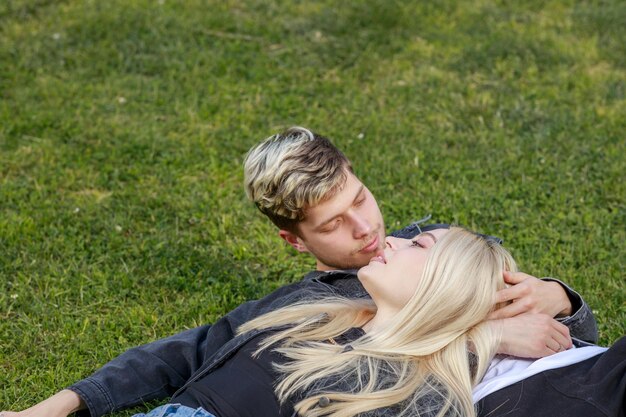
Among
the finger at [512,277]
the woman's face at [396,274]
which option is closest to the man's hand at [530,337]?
the finger at [512,277]

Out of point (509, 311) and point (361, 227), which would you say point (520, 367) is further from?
→ point (361, 227)

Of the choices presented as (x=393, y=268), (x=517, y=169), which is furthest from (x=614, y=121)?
(x=393, y=268)

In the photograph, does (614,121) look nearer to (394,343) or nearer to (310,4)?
(310,4)

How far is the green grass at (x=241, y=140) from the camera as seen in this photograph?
15.4 feet

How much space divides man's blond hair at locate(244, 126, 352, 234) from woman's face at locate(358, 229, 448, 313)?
1.97 feet

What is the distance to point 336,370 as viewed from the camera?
3160 millimetres

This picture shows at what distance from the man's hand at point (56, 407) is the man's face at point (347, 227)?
4.02 ft

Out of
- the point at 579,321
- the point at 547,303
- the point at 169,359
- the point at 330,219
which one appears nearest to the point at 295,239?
the point at 330,219

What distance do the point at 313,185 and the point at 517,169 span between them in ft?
7.59

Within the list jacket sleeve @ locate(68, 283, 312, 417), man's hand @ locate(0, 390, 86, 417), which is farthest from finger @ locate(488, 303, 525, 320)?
man's hand @ locate(0, 390, 86, 417)

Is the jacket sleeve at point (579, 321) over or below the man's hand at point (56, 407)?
over

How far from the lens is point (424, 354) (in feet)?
10.3

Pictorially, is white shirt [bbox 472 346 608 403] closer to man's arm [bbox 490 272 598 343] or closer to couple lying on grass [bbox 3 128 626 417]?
couple lying on grass [bbox 3 128 626 417]

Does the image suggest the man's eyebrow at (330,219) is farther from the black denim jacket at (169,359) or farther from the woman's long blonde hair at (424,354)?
the woman's long blonde hair at (424,354)
